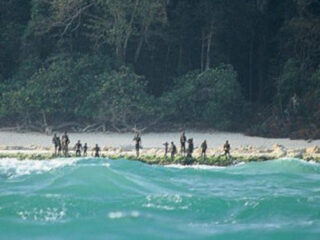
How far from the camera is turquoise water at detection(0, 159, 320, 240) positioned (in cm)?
2145

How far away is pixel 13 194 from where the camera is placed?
26234 mm

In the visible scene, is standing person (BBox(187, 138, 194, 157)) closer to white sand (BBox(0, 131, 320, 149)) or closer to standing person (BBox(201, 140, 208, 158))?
standing person (BBox(201, 140, 208, 158))

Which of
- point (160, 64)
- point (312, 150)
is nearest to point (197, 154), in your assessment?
point (312, 150)

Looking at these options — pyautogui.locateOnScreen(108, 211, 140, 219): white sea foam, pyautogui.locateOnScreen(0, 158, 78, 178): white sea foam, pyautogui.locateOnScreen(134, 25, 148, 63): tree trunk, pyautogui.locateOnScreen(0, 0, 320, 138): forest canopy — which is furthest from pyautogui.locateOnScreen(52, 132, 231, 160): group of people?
pyautogui.locateOnScreen(134, 25, 148, 63): tree trunk

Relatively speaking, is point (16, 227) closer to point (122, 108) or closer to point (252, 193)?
point (252, 193)

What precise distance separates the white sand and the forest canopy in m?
0.97

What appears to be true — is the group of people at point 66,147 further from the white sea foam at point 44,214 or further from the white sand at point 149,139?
the white sea foam at point 44,214

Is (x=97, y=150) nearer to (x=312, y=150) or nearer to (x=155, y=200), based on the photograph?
(x=155, y=200)

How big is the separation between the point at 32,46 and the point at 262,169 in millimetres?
17601

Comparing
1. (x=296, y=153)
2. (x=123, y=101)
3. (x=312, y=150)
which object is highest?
(x=123, y=101)

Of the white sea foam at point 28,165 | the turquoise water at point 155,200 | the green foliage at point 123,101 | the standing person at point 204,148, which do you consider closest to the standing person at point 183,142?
the standing person at point 204,148

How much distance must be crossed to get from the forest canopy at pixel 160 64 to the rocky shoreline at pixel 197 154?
3.45 meters

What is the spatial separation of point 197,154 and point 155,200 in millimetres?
8715

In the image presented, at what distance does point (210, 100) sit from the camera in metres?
40.4
